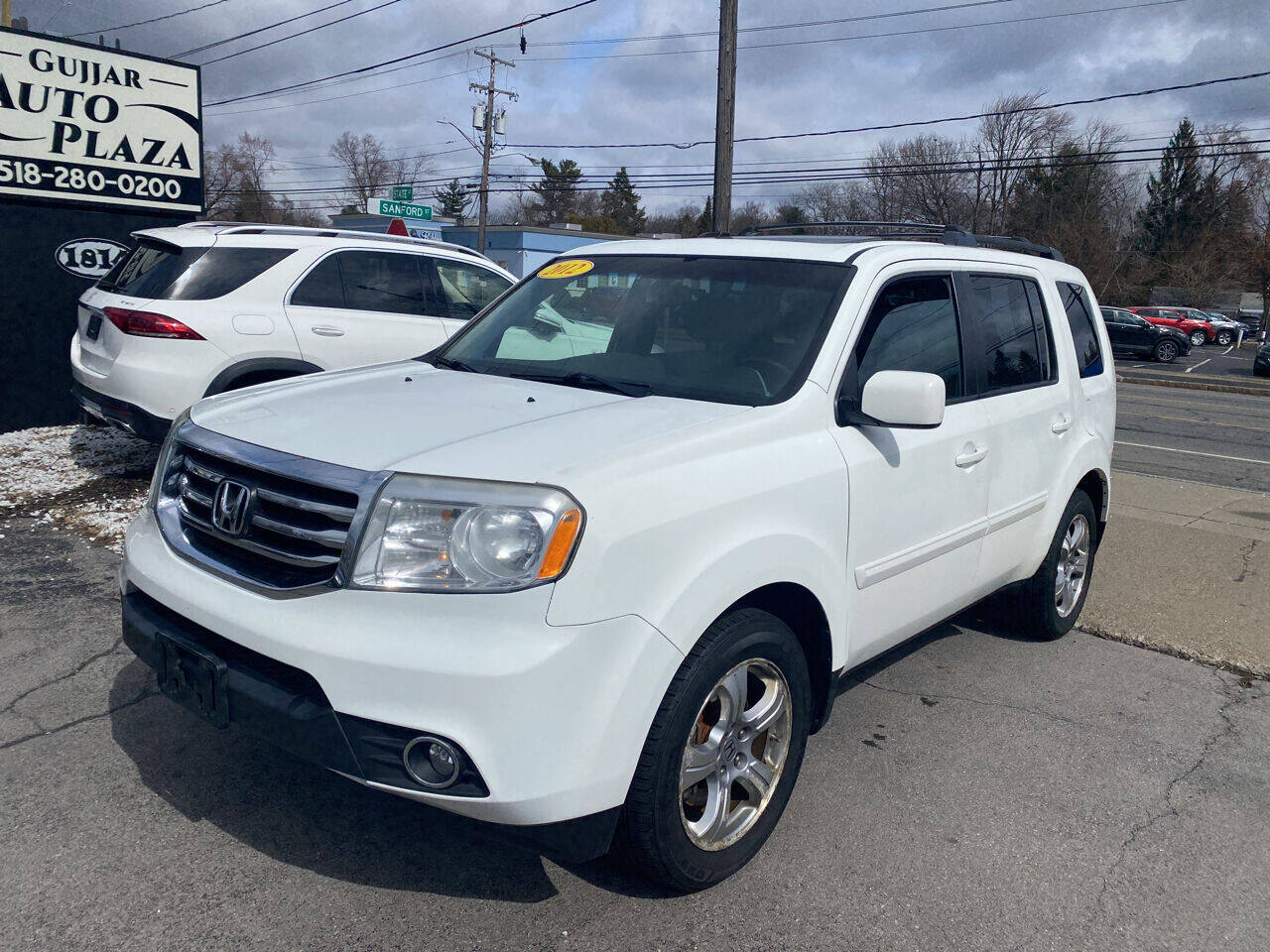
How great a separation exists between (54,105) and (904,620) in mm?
9033

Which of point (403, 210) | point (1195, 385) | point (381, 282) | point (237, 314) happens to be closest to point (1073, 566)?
point (381, 282)

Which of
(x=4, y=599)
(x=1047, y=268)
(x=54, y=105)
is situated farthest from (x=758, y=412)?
(x=54, y=105)

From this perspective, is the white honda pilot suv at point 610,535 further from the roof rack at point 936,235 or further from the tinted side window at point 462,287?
the tinted side window at point 462,287

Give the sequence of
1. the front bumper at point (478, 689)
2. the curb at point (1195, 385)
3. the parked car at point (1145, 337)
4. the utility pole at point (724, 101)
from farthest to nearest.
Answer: the parked car at point (1145, 337) → the curb at point (1195, 385) → the utility pole at point (724, 101) → the front bumper at point (478, 689)

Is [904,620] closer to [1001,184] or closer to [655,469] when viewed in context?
[655,469]

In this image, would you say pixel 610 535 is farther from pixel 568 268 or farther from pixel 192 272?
pixel 192 272

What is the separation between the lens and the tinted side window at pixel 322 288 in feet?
22.5

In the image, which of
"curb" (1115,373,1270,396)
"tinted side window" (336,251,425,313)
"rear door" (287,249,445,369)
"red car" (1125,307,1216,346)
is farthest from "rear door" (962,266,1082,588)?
"red car" (1125,307,1216,346)

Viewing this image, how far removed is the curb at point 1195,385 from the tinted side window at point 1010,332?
23.4m

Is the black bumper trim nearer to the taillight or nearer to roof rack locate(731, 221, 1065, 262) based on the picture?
the taillight

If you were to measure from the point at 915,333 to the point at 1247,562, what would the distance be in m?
4.41

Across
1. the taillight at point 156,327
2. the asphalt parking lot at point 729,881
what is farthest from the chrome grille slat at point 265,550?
the taillight at point 156,327

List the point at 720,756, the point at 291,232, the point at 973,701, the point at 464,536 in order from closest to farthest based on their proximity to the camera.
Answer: the point at 464,536 → the point at 720,756 → the point at 973,701 → the point at 291,232

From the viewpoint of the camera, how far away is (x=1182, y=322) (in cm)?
4575
